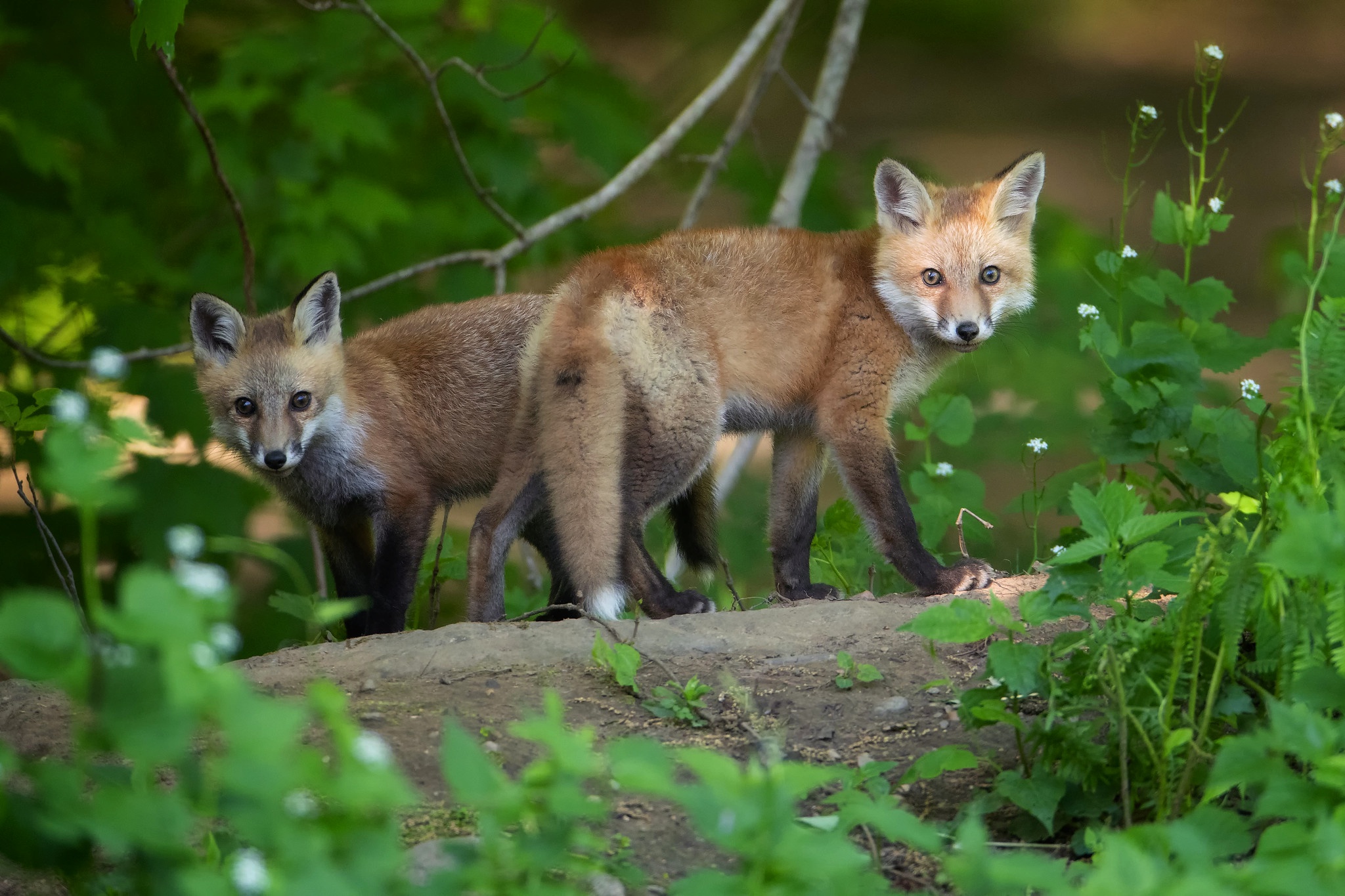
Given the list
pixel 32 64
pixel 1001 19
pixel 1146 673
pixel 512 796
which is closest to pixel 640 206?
pixel 1001 19

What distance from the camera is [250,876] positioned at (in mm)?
1416

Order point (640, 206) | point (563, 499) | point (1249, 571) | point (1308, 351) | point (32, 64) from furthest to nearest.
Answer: point (640, 206)
point (32, 64)
point (563, 499)
point (1308, 351)
point (1249, 571)

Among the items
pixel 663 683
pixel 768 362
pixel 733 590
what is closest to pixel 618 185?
pixel 768 362

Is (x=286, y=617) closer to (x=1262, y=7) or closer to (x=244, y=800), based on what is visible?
(x=244, y=800)

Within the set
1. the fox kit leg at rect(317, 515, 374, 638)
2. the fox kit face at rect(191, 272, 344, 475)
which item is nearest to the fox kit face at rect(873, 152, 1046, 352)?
the fox kit face at rect(191, 272, 344, 475)

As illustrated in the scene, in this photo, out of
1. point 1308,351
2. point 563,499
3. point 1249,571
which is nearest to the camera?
point 1249,571

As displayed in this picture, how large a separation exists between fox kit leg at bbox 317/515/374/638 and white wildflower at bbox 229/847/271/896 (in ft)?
9.21

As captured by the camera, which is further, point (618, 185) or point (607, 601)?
point (618, 185)

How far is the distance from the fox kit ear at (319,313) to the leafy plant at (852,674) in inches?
91.1

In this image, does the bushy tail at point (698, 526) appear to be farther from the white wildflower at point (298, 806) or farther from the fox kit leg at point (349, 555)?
the white wildflower at point (298, 806)

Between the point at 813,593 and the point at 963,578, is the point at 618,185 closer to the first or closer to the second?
the point at 813,593

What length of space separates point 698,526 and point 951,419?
100 cm

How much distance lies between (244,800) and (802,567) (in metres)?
3.18

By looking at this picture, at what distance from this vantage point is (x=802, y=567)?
14.6 feet
